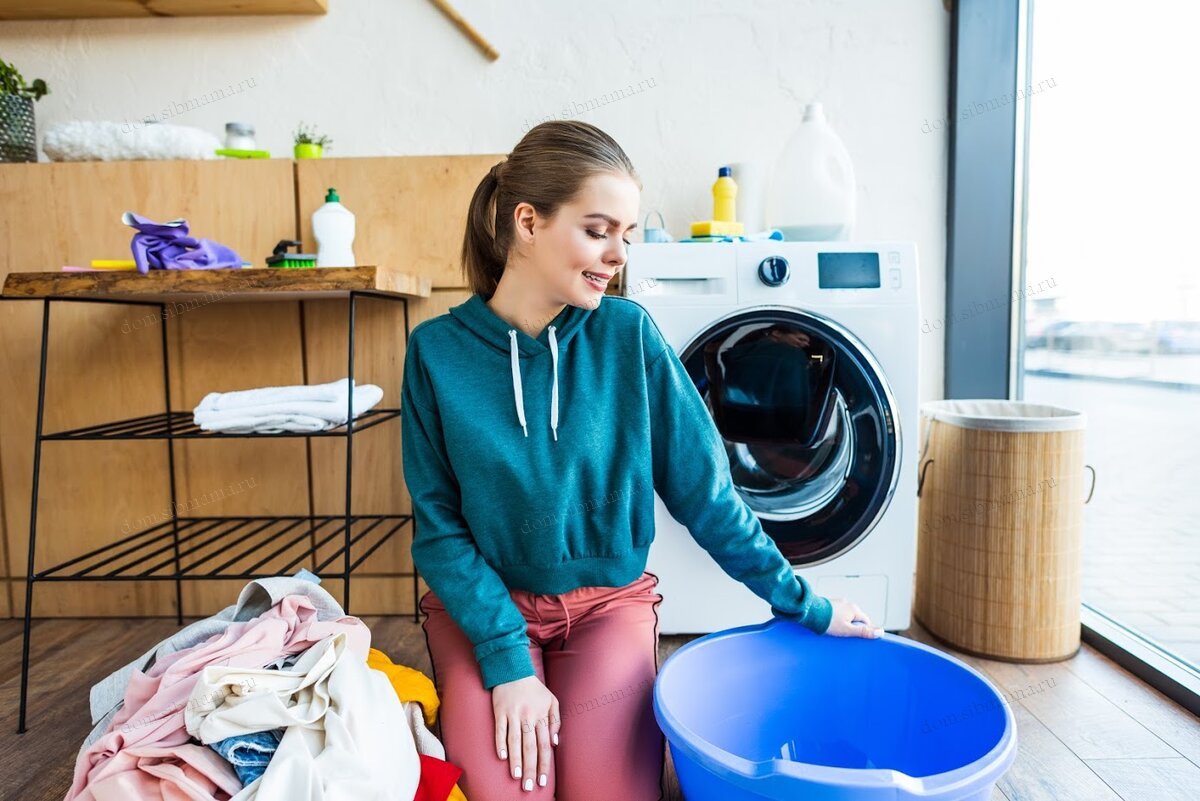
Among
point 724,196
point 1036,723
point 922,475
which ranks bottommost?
point 1036,723

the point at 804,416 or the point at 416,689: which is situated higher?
the point at 804,416

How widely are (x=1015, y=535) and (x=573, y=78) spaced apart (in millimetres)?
1546

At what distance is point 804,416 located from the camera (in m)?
1.61

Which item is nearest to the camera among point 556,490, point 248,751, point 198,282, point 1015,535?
point 248,751

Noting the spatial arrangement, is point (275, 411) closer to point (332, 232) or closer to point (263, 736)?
point (332, 232)

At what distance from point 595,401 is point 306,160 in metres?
1.19

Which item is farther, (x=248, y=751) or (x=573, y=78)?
(x=573, y=78)

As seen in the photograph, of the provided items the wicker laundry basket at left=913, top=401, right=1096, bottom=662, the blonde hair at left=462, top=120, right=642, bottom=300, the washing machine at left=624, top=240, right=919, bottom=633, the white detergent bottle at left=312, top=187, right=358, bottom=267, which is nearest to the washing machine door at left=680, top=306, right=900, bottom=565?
the washing machine at left=624, top=240, right=919, bottom=633

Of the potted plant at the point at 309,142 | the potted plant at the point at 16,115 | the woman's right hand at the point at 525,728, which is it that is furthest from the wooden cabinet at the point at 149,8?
the woman's right hand at the point at 525,728

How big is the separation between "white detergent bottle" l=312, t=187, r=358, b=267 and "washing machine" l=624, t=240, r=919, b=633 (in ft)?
2.28

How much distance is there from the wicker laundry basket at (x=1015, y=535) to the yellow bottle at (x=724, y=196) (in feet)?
2.37

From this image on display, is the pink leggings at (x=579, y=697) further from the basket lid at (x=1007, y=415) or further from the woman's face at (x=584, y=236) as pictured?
the basket lid at (x=1007, y=415)

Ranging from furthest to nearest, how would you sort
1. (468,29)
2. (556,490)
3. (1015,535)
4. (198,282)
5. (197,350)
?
(468,29)
(197,350)
(1015,535)
(198,282)
(556,490)

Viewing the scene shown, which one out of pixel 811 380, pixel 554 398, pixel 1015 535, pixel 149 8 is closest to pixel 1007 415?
pixel 1015 535
